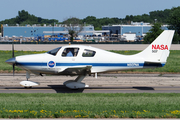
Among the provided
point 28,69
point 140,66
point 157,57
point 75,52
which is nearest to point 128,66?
point 140,66

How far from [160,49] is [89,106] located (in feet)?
20.3

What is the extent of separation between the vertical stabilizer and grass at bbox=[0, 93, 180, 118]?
221 cm

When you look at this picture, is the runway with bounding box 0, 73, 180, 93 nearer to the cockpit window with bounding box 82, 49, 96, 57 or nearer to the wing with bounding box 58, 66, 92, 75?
the wing with bounding box 58, 66, 92, 75

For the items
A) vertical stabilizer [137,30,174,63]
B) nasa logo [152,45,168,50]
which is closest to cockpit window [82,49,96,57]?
vertical stabilizer [137,30,174,63]

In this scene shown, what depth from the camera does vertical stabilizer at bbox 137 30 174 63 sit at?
14.5 metres

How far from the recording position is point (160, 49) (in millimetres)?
14609

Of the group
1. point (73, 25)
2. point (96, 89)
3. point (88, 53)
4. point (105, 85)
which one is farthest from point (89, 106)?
point (73, 25)

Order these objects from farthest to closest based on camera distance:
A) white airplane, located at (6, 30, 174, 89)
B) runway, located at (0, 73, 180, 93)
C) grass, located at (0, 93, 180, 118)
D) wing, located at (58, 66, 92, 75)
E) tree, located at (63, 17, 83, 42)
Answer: tree, located at (63, 17, 83, 42) → runway, located at (0, 73, 180, 93) → white airplane, located at (6, 30, 174, 89) → wing, located at (58, 66, 92, 75) → grass, located at (0, 93, 180, 118)

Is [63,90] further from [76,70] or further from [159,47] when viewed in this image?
[159,47]

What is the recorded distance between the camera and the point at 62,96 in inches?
496

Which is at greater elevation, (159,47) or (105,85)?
(159,47)

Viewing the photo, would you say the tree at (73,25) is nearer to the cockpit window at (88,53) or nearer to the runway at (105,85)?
the runway at (105,85)

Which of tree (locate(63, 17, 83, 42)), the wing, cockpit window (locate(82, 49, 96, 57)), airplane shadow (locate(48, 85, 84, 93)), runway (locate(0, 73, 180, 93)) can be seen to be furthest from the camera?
tree (locate(63, 17, 83, 42))

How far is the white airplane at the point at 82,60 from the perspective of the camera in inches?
555
